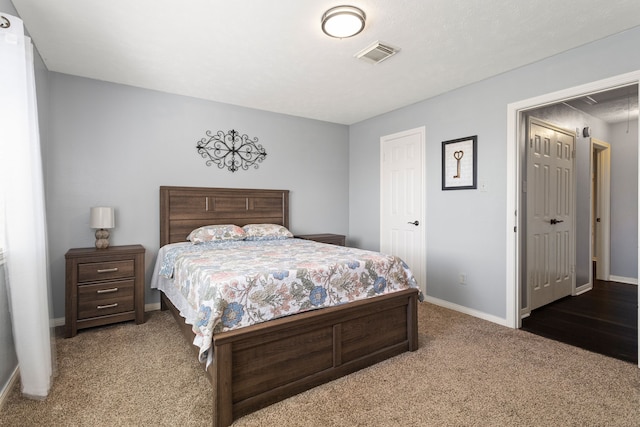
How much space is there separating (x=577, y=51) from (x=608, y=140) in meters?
3.19

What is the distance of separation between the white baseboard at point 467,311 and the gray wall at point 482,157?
33mm

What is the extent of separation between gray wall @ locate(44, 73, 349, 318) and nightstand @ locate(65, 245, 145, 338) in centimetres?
37

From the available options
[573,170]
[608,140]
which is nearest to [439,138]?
[573,170]

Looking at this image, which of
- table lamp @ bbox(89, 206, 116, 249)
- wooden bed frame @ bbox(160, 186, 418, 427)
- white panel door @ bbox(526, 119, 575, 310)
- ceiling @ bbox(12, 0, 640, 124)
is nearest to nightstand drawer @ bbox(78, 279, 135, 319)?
table lamp @ bbox(89, 206, 116, 249)

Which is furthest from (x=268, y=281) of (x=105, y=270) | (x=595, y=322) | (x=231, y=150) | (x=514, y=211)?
(x=595, y=322)

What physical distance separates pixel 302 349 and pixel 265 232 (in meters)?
2.02

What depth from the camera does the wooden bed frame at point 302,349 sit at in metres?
1.71

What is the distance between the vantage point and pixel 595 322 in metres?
3.18

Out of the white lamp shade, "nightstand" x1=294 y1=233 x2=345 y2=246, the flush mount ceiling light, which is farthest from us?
"nightstand" x1=294 y1=233 x2=345 y2=246

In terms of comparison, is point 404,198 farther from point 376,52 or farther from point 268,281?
point 268,281

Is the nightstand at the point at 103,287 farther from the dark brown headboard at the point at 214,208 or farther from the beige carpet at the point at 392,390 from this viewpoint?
the dark brown headboard at the point at 214,208

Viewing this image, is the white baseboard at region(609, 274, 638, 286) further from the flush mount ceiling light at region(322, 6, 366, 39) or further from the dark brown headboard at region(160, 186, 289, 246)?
the flush mount ceiling light at region(322, 6, 366, 39)

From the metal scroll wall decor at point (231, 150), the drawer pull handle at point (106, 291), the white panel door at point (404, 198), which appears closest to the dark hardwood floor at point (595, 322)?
the white panel door at point (404, 198)

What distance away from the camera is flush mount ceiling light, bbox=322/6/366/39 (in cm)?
209
